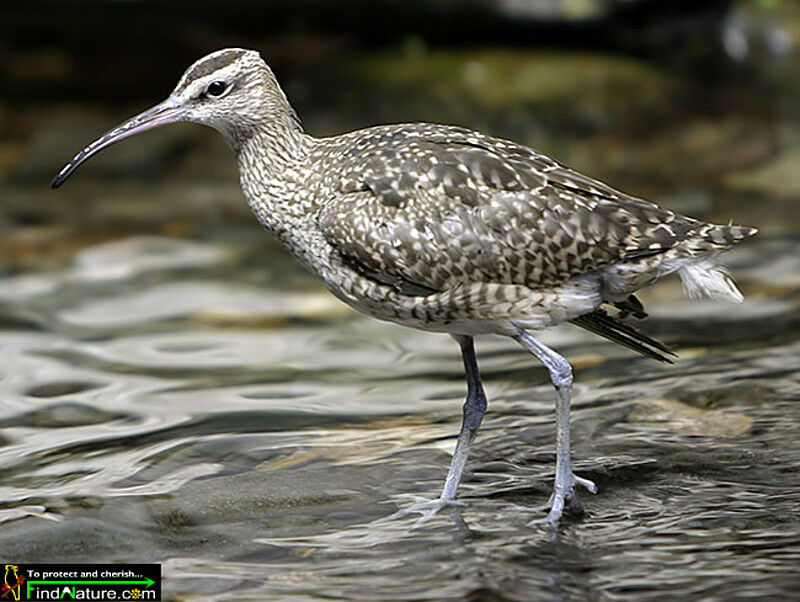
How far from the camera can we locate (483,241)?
21.5 ft

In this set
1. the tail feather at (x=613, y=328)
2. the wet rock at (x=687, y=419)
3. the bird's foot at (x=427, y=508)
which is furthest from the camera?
the wet rock at (x=687, y=419)

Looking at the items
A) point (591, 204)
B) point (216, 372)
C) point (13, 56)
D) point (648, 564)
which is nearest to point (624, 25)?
point (13, 56)

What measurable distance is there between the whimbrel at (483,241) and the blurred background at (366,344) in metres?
0.68

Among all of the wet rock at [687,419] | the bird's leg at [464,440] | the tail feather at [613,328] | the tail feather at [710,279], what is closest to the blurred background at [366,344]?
the wet rock at [687,419]

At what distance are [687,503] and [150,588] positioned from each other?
2.87m

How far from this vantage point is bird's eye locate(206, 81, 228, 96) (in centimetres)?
709

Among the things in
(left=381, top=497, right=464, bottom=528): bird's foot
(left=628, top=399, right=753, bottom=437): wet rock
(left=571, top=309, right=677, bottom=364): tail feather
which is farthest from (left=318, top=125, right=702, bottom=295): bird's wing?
(left=628, top=399, right=753, bottom=437): wet rock

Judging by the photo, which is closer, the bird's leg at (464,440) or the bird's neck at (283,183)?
the bird's leg at (464,440)

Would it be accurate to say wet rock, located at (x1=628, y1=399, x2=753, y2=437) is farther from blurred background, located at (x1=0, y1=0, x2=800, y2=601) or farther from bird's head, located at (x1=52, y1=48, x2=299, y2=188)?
bird's head, located at (x1=52, y1=48, x2=299, y2=188)

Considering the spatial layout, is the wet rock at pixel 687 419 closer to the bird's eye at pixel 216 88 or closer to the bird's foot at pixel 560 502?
the bird's foot at pixel 560 502

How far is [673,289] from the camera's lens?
10.7 m

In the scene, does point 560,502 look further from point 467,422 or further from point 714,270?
point 714,270

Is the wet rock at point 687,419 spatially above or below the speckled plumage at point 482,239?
below

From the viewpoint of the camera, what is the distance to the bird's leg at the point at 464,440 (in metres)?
6.78
